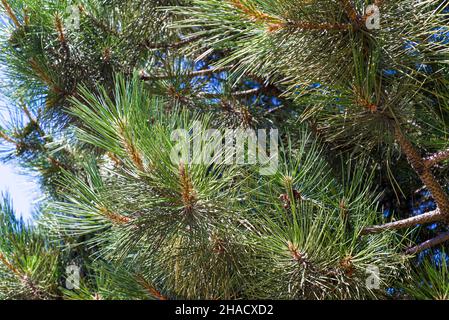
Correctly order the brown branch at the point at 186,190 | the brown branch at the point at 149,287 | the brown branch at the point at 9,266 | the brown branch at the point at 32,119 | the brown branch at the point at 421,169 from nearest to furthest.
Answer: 1. the brown branch at the point at 186,190
2. the brown branch at the point at 421,169
3. the brown branch at the point at 149,287
4. the brown branch at the point at 9,266
5. the brown branch at the point at 32,119

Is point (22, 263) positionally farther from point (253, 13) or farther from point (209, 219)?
point (253, 13)

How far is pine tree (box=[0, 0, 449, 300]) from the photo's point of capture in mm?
1074

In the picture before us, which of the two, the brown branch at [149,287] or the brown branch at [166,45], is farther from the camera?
the brown branch at [166,45]

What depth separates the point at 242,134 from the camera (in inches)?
52.4

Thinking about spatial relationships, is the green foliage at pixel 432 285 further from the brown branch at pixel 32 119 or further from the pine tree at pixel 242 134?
the brown branch at pixel 32 119

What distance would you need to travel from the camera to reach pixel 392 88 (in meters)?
1.15

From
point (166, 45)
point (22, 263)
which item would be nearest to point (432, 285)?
point (166, 45)

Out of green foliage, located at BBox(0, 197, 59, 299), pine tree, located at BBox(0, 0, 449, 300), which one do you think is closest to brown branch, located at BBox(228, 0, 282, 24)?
pine tree, located at BBox(0, 0, 449, 300)

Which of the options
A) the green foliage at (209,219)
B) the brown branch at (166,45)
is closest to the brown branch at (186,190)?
the green foliage at (209,219)

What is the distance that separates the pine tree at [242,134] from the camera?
1.07 meters

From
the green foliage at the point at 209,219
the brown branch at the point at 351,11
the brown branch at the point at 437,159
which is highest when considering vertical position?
the brown branch at the point at 351,11

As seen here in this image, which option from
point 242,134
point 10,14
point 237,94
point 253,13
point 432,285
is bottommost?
point 432,285

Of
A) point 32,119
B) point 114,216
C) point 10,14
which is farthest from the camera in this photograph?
point 32,119
